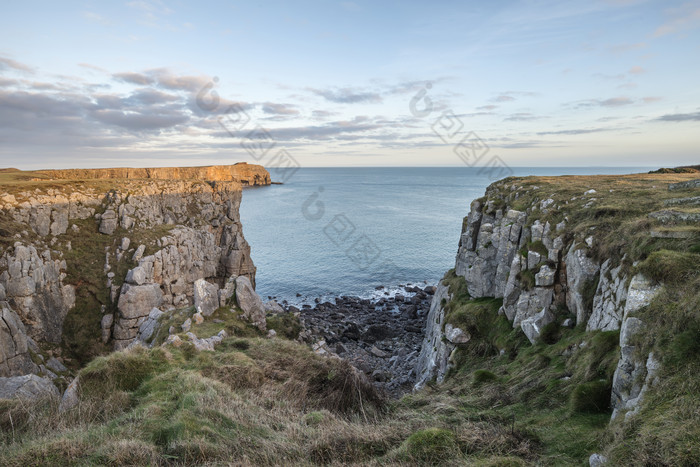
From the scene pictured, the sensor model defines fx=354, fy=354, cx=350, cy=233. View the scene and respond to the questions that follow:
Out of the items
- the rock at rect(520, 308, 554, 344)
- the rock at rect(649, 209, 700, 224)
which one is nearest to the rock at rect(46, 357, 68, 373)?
the rock at rect(520, 308, 554, 344)

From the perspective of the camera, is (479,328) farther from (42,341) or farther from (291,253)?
(291,253)

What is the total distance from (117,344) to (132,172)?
175ft

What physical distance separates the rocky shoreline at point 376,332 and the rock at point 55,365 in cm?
1993

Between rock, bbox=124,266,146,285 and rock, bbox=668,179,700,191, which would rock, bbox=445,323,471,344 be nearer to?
rock, bbox=668,179,700,191

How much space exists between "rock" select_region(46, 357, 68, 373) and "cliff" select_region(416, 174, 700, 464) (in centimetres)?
3002

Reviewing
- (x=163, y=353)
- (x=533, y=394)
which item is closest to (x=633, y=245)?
(x=533, y=394)

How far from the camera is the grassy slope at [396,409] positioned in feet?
27.3

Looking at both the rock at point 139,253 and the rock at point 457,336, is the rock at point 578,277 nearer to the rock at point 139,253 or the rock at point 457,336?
the rock at point 457,336

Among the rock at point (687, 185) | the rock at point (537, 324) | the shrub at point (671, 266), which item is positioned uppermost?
the rock at point (687, 185)

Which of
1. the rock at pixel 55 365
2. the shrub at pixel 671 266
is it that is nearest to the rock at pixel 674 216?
the shrub at pixel 671 266

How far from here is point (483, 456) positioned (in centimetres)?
855

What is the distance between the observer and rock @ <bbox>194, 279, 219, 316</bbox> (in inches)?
1059

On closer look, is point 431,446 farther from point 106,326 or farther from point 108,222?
point 108,222

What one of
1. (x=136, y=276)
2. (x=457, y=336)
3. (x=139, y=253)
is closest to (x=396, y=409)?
(x=457, y=336)
